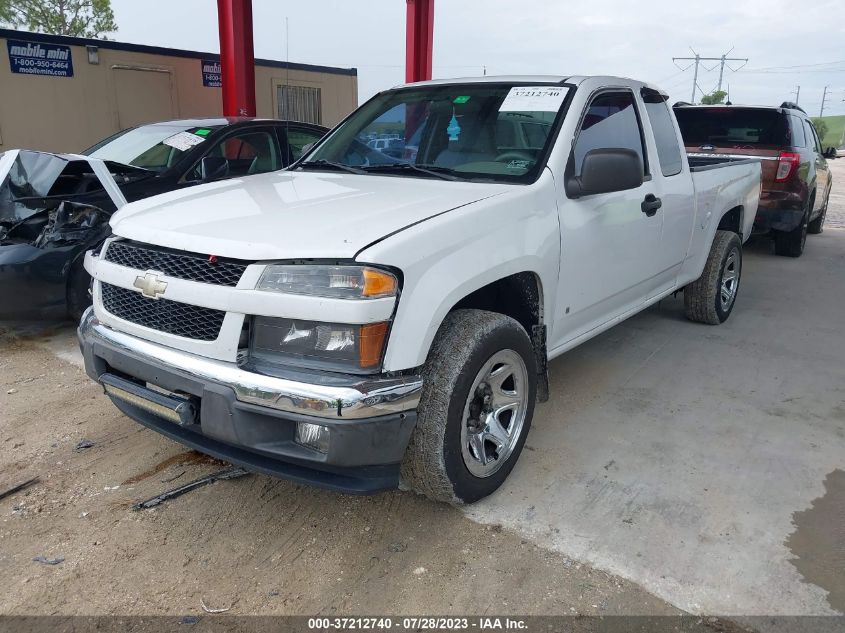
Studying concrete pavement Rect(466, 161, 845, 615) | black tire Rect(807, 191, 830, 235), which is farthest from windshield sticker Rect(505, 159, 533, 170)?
black tire Rect(807, 191, 830, 235)

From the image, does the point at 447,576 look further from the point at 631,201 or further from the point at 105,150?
the point at 105,150

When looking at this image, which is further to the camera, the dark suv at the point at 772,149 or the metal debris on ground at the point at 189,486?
the dark suv at the point at 772,149

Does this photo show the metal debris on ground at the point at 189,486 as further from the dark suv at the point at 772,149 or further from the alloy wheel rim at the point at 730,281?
the dark suv at the point at 772,149

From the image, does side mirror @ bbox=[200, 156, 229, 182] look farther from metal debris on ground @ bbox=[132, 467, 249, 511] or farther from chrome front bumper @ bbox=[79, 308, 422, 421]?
chrome front bumper @ bbox=[79, 308, 422, 421]

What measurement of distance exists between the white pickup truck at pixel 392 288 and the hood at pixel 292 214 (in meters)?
0.01

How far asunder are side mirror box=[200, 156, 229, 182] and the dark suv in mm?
5271

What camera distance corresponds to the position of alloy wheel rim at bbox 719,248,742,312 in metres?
5.62

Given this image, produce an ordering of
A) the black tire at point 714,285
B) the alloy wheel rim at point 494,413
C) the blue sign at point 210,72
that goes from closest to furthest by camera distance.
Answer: the alloy wheel rim at point 494,413 < the black tire at point 714,285 < the blue sign at point 210,72

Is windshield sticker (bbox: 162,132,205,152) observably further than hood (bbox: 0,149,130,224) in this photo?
Yes

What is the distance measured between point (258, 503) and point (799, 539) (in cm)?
227

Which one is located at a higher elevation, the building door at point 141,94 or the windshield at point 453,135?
the building door at point 141,94

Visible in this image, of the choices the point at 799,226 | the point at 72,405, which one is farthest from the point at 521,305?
the point at 799,226

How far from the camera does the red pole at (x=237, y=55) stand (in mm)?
9141

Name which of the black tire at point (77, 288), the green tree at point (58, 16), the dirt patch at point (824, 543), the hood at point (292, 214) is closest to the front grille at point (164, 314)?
the hood at point (292, 214)
